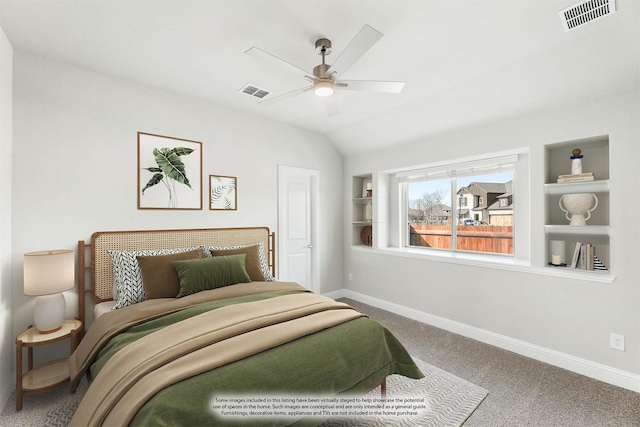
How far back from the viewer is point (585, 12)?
1.82 metres

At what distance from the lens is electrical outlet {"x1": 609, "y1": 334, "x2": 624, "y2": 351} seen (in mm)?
2340

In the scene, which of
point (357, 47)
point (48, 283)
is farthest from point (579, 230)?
point (48, 283)

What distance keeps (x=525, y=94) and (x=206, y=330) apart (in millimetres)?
3323

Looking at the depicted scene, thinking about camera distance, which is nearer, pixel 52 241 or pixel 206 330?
pixel 206 330

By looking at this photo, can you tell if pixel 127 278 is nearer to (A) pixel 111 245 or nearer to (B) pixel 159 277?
(B) pixel 159 277

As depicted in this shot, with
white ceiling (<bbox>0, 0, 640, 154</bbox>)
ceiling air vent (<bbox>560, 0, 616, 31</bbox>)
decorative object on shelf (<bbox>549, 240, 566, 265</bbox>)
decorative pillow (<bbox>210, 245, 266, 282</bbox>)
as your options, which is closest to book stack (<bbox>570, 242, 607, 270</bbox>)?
decorative object on shelf (<bbox>549, 240, 566, 265</bbox>)

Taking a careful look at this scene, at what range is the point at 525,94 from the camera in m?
2.70

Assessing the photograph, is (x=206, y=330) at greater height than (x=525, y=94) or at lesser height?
lesser

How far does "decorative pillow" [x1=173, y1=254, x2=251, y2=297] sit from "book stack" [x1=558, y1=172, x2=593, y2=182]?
10.3 feet

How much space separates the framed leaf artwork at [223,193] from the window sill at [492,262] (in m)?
2.11

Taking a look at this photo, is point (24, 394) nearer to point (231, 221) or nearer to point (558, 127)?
point (231, 221)

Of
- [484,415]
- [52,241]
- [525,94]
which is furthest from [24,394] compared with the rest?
[525,94]

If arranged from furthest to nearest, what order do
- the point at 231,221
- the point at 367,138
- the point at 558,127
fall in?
the point at 367,138
the point at 231,221
the point at 558,127

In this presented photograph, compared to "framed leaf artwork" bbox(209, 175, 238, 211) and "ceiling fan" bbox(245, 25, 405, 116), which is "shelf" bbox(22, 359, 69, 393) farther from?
"ceiling fan" bbox(245, 25, 405, 116)
